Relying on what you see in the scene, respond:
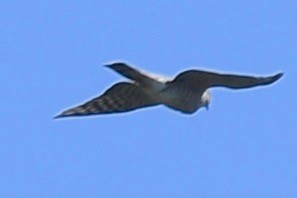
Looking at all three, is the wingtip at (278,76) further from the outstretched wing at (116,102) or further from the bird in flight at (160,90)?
the outstretched wing at (116,102)

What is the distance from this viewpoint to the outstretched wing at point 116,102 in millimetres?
12703

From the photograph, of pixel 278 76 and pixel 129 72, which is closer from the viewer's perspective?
pixel 278 76

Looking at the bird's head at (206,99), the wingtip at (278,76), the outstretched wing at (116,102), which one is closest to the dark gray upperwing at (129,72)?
the outstretched wing at (116,102)

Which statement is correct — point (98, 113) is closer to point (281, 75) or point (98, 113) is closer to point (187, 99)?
point (187, 99)

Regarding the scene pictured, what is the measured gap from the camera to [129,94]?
1278cm

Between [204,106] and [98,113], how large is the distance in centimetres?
107

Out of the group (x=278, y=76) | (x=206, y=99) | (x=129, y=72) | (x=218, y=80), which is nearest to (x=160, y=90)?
(x=129, y=72)

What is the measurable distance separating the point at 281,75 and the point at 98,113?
2148 mm

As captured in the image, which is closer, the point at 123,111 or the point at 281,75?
the point at 281,75

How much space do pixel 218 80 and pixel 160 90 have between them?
Result: 60 centimetres

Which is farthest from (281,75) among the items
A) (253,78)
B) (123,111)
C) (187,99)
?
(123,111)

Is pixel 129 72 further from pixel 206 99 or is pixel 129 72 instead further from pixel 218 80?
pixel 206 99

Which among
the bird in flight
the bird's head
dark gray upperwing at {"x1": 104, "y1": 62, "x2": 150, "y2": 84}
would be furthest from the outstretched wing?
the bird's head

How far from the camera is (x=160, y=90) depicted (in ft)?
40.8
